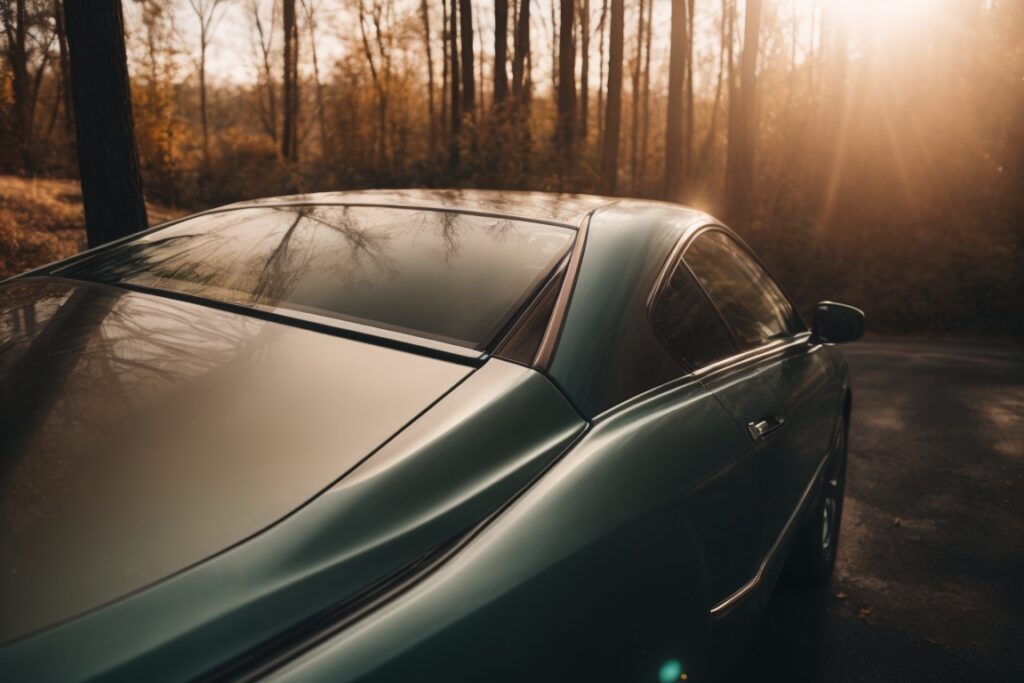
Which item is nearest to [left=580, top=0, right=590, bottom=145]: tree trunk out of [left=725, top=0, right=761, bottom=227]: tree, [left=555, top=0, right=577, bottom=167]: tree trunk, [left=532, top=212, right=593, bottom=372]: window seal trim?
[left=555, top=0, right=577, bottom=167]: tree trunk

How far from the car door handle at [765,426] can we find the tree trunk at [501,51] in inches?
839

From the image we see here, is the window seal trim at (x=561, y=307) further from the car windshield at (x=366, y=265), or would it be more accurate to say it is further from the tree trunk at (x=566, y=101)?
the tree trunk at (x=566, y=101)

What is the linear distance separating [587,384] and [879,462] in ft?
15.6

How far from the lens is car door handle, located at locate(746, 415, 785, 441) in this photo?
7.75 feet

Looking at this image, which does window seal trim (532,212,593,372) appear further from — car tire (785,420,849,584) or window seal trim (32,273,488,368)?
car tire (785,420,849,584)

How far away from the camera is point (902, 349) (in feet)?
40.8

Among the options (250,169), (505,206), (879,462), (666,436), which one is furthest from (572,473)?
(250,169)

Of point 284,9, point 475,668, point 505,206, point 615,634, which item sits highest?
point 284,9

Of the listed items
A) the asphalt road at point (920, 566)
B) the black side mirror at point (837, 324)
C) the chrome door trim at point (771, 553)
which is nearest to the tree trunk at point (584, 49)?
the asphalt road at point (920, 566)

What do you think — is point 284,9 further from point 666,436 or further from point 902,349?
point 666,436

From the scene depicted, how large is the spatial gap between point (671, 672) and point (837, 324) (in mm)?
2472

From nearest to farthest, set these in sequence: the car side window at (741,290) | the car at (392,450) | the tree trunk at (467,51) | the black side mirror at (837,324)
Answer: the car at (392,450) < the car side window at (741,290) < the black side mirror at (837,324) < the tree trunk at (467,51)

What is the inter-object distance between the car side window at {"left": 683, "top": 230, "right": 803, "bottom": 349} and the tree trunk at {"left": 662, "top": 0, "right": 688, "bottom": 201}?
1786cm

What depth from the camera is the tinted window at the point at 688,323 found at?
226 centimetres
